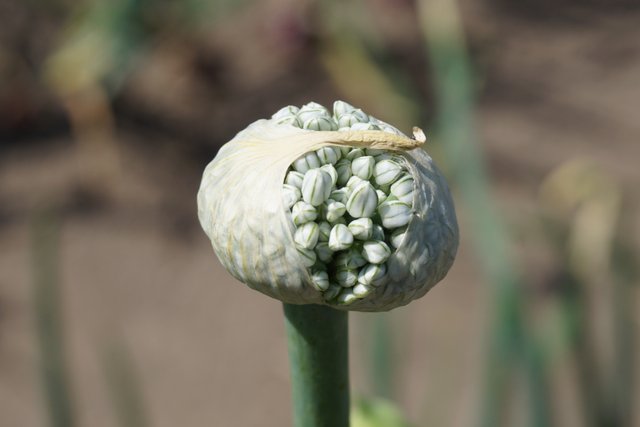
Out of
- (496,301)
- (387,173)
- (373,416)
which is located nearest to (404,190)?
(387,173)

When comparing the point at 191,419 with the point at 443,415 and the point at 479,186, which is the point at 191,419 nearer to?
the point at 443,415

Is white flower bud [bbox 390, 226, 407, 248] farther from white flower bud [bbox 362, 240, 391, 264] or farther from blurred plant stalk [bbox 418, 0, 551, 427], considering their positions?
blurred plant stalk [bbox 418, 0, 551, 427]

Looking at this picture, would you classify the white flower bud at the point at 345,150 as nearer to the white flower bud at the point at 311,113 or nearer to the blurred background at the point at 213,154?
the white flower bud at the point at 311,113

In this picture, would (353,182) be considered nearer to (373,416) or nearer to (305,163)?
(305,163)

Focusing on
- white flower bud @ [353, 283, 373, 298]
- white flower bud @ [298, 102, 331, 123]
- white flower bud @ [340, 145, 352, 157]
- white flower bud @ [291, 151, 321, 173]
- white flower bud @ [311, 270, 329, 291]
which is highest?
white flower bud @ [298, 102, 331, 123]

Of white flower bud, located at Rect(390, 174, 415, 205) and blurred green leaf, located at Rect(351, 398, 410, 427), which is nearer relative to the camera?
white flower bud, located at Rect(390, 174, 415, 205)

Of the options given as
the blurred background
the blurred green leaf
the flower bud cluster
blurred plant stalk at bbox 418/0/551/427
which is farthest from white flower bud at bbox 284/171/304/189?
the blurred background

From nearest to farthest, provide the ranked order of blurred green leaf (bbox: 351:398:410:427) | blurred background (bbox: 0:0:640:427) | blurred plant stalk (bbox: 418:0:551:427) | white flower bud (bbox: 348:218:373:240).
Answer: white flower bud (bbox: 348:218:373:240)
blurred green leaf (bbox: 351:398:410:427)
blurred plant stalk (bbox: 418:0:551:427)
blurred background (bbox: 0:0:640:427)
